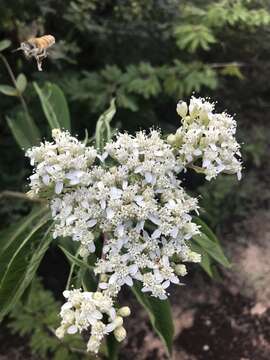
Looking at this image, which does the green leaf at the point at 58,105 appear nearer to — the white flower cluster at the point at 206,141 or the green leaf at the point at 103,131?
the green leaf at the point at 103,131

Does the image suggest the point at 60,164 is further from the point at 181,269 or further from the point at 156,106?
the point at 156,106

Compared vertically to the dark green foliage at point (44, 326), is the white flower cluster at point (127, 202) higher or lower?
higher

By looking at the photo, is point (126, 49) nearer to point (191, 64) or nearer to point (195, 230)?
point (191, 64)

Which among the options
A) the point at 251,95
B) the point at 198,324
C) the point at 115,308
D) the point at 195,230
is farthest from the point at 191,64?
the point at 115,308

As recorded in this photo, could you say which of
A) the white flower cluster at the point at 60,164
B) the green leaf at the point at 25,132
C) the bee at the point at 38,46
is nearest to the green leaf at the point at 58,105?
the green leaf at the point at 25,132

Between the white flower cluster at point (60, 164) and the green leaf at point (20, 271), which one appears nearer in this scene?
the white flower cluster at point (60, 164)

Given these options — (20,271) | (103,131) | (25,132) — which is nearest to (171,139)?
(103,131)
